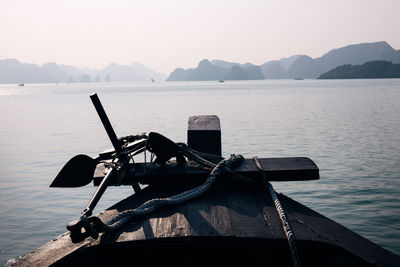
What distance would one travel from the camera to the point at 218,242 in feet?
9.99

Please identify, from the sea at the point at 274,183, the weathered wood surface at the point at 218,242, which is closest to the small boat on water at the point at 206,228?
the weathered wood surface at the point at 218,242

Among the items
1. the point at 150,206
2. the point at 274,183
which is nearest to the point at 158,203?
the point at 150,206

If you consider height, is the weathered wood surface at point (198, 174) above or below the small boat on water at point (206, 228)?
above

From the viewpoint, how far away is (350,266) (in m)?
3.04

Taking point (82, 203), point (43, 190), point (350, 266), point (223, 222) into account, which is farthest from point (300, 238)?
point (43, 190)

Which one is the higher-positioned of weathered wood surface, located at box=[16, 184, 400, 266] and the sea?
weathered wood surface, located at box=[16, 184, 400, 266]

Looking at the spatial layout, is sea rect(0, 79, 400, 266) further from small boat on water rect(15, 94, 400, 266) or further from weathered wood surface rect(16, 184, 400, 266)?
weathered wood surface rect(16, 184, 400, 266)

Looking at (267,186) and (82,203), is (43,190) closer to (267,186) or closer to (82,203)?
(82,203)

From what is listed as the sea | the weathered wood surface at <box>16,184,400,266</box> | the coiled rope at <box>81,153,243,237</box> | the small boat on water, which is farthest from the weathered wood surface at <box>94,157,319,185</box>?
the sea

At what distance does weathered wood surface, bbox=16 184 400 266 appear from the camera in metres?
3.01

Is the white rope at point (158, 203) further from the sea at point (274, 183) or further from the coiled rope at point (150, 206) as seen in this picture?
the sea at point (274, 183)

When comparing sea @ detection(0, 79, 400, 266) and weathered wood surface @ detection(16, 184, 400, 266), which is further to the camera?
sea @ detection(0, 79, 400, 266)

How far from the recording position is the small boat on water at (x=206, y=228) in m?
3.02

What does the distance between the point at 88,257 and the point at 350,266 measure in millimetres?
2208
